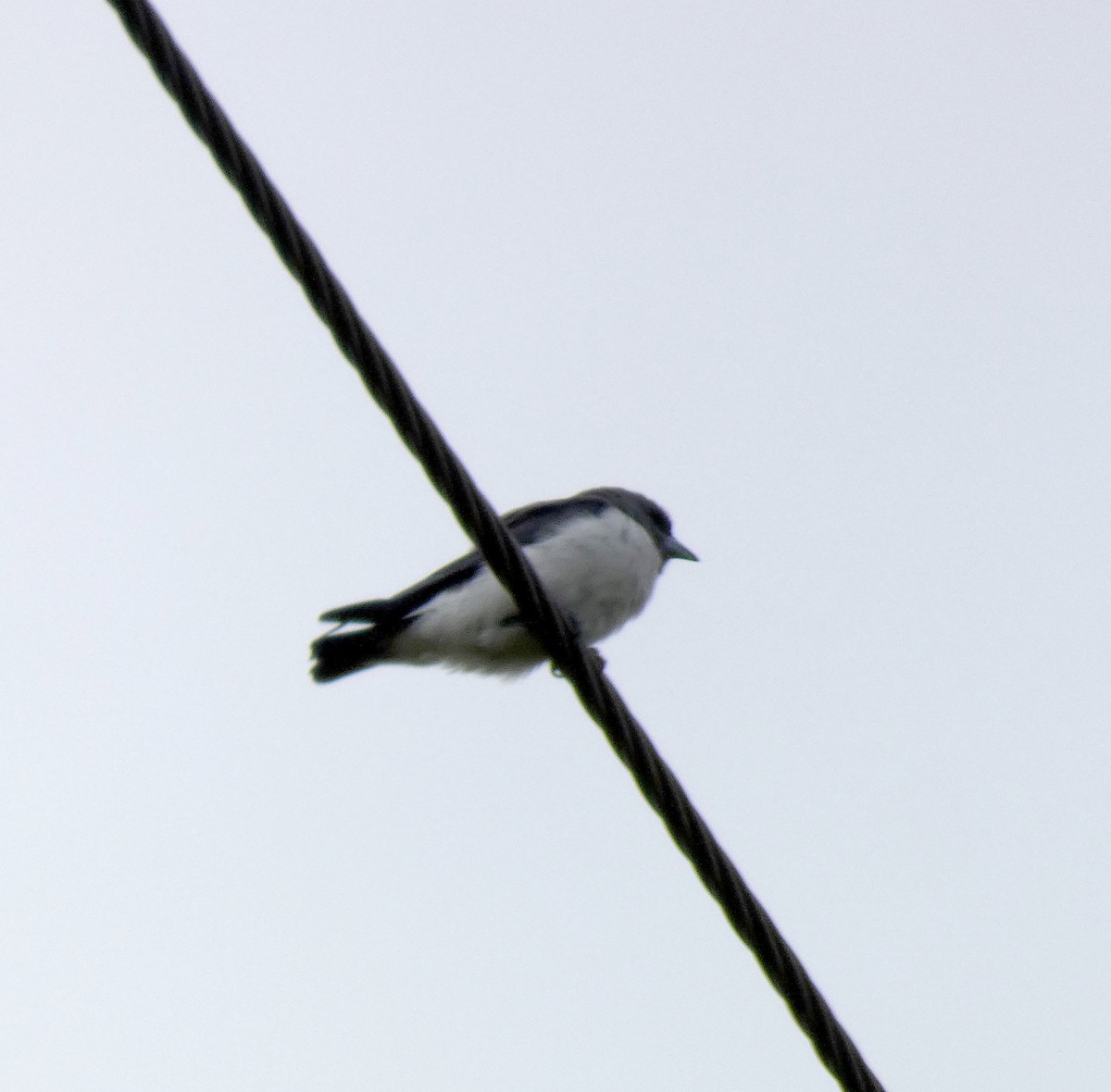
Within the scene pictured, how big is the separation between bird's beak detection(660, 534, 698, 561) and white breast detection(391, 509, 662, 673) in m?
1.00

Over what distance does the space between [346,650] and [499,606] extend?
54cm

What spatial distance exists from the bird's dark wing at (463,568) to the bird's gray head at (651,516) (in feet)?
1.32

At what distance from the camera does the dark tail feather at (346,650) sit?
5836 millimetres

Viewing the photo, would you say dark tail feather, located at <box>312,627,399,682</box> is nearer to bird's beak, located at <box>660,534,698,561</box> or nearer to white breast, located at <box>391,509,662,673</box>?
white breast, located at <box>391,509,662,673</box>

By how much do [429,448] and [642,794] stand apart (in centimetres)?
88

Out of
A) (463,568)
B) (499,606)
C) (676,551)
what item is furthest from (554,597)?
(676,551)

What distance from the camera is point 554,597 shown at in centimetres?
562

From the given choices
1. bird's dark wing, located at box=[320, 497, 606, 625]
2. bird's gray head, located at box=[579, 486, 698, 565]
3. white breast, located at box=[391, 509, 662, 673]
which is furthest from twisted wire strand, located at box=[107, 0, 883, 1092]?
bird's gray head, located at box=[579, 486, 698, 565]

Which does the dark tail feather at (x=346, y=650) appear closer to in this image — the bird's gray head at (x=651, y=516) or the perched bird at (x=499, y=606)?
the perched bird at (x=499, y=606)

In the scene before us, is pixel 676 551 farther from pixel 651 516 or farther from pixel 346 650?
pixel 346 650

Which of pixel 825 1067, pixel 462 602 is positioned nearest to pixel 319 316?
pixel 825 1067

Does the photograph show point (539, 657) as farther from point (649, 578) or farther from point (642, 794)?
point (642, 794)

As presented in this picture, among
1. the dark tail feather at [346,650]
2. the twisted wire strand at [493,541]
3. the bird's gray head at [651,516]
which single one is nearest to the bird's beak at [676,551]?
the bird's gray head at [651,516]

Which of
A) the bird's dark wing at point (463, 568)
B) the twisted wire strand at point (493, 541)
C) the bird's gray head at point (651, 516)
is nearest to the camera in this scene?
the twisted wire strand at point (493, 541)
